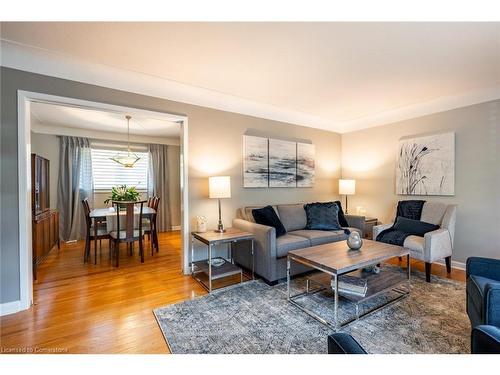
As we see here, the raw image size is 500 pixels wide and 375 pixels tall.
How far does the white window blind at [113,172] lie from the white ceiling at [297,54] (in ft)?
11.7

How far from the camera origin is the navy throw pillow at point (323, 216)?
3537 mm

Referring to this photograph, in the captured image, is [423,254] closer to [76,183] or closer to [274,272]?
[274,272]

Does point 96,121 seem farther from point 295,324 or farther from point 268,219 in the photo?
point 295,324

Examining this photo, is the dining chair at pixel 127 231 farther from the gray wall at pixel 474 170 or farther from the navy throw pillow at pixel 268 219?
the gray wall at pixel 474 170

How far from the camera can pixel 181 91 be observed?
3078mm

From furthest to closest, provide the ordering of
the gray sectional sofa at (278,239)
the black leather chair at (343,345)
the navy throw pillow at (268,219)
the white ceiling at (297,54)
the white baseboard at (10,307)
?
the navy throw pillow at (268,219)
the gray sectional sofa at (278,239)
the white baseboard at (10,307)
the white ceiling at (297,54)
the black leather chair at (343,345)

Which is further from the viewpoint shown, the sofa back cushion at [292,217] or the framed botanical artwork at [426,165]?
the sofa back cushion at [292,217]

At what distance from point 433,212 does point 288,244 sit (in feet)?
7.12

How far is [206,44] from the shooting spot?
2.12 meters

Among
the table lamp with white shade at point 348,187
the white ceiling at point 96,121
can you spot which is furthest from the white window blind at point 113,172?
the table lamp with white shade at point 348,187

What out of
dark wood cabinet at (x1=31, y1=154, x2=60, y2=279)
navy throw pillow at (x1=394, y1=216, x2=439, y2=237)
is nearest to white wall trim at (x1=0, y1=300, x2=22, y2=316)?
dark wood cabinet at (x1=31, y1=154, x2=60, y2=279)

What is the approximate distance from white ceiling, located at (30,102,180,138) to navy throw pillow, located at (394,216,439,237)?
378 centimetres

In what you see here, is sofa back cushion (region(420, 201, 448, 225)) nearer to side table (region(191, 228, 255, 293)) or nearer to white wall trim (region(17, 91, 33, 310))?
side table (region(191, 228, 255, 293))
